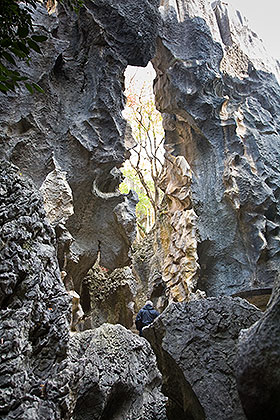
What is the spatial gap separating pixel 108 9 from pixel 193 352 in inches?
346

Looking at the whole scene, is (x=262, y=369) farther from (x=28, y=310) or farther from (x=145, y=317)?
(x=145, y=317)

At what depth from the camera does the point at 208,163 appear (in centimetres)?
1521

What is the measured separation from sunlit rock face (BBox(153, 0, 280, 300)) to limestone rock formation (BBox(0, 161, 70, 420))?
914cm

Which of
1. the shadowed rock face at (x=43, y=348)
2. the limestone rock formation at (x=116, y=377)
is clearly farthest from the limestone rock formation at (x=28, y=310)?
the limestone rock formation at (x=116, y=377)

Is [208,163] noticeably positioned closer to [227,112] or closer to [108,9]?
[227,112]

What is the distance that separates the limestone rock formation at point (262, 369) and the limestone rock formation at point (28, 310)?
5.65ft

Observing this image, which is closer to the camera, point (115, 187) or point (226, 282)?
point (115, 187)

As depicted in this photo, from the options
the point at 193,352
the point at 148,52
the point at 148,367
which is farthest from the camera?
the point at 148,52

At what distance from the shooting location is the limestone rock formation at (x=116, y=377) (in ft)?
16.0

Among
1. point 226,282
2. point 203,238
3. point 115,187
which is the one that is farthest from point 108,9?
point 226,282

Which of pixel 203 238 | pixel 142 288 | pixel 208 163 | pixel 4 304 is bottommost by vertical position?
pixel 4 304

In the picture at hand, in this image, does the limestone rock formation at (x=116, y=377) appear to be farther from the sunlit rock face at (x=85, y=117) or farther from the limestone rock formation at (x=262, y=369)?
the sunlit rock face at (x=85, y=117)

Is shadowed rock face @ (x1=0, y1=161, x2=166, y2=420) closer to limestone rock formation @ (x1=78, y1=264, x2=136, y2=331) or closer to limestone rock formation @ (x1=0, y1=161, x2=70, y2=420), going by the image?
limestone rock formation @ (x1=0, y1=161, x2=70, y2=420)

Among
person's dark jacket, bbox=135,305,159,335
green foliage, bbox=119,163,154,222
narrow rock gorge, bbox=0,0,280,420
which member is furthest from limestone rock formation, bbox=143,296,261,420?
green foliage, bbox=119,163,154,222
